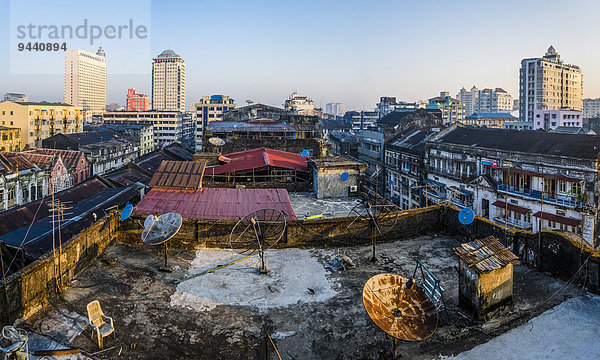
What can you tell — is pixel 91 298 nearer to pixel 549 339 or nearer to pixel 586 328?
pixel 549 339

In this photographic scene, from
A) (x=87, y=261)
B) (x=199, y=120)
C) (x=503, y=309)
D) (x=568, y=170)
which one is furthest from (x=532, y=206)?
(x=199, y=120)

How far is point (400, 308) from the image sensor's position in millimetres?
11398

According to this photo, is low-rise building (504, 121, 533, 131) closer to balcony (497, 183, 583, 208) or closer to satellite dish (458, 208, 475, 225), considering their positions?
balcony (497, 183, 583, 208)

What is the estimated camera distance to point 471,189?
50.1 m

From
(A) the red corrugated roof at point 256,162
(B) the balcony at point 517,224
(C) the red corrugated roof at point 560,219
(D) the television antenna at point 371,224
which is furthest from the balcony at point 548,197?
(D) the television antenna at point 371,224

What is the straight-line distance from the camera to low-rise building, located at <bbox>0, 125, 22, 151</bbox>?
63972 millimetres

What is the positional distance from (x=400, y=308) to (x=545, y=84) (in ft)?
467

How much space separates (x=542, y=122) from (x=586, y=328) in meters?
118

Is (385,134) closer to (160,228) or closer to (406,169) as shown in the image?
(406,169)

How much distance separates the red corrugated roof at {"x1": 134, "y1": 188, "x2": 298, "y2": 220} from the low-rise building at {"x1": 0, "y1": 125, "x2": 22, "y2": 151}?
53.9 m

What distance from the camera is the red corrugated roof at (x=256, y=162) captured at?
33.1 m

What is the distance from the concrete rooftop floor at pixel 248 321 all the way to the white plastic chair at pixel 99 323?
0.27 meters

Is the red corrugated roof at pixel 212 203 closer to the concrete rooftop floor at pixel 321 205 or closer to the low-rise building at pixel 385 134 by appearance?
the concrete rooftop floor at pixel 321 205

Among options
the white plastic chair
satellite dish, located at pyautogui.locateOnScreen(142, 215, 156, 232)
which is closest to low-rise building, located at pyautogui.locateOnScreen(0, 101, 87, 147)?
satellite dish, located at pyautogui.locateOnScreen(142, 215, 156, 232)
